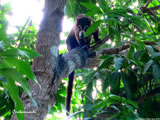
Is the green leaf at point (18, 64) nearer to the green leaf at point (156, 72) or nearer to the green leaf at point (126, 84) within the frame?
the green leaf at point (126, 84)

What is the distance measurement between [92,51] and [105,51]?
19cm

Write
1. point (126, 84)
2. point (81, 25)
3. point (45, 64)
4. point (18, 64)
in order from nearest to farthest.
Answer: point (18, 64), point (126, 84), point (45, 64), point (81, 25)

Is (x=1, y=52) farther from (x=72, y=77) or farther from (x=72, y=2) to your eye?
(x=72, y=77)

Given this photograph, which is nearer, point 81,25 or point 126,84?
point 126,84

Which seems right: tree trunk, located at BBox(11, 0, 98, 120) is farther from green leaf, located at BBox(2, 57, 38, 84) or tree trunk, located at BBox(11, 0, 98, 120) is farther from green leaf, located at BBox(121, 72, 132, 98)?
green leaf, located at BBox(121, 72, 132, 98)

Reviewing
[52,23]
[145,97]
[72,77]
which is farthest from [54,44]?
[72,77]

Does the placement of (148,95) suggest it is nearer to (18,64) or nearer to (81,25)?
(18,64)

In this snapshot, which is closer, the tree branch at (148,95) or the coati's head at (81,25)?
the tree branch at (148,95)

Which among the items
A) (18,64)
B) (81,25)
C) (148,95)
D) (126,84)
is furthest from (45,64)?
(81,25)

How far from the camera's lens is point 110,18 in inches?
62.9

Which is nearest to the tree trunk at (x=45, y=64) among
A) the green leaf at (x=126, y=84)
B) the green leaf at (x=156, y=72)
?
the green leaf at (x=126, y=84)

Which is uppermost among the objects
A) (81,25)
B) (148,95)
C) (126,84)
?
(81,25)

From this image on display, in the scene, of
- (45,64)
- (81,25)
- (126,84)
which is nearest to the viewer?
(126,84)

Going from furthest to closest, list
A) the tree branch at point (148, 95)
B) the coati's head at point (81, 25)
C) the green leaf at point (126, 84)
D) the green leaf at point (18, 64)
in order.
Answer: the coati's head at point (81, 25) → the tree branch at point (148, 95) → the green leaf at point (126, 84) → the green leaf at point (18, 64)
